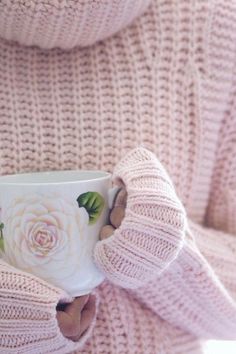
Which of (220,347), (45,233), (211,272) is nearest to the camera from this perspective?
(45,233)

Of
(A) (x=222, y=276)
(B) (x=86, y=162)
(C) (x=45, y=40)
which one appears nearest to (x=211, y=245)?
(A) (x=222, y=276)

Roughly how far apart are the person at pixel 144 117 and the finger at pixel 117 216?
8cm

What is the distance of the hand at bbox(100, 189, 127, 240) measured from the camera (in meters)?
0.53

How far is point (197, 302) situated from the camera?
0.64m

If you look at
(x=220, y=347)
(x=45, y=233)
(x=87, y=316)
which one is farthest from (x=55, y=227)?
(x=220, y=347)

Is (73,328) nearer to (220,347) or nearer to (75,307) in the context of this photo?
(75,307)

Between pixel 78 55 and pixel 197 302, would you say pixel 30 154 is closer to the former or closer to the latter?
pixel 78 55

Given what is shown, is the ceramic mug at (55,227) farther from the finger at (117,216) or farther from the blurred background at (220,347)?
the blurred background at (220,347)

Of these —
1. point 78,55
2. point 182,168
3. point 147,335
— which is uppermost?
point 78,55

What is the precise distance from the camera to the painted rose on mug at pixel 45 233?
1.65ft

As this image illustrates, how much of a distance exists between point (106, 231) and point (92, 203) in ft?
0.11

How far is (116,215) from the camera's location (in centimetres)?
54

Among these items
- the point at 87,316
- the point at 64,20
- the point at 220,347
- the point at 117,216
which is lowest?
the point at 220,347

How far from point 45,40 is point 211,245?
0.29 metres
